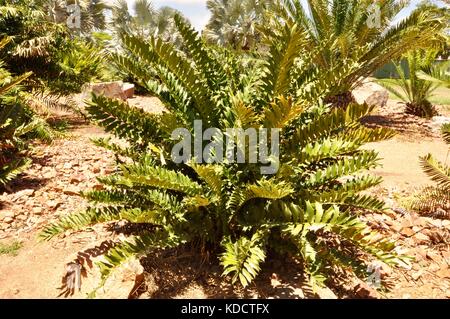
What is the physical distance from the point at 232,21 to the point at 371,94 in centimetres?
1182

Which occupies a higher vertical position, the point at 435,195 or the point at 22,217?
the point at 435,195

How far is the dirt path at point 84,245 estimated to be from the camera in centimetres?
235

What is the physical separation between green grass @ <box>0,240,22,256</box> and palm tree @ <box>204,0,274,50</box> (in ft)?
57.5

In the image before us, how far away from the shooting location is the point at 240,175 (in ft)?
8.11

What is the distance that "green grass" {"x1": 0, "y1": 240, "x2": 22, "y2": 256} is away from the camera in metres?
2.75

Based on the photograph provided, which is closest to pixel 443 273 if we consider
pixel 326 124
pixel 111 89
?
pixel 326 124

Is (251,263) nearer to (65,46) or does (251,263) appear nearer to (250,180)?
(250,180)

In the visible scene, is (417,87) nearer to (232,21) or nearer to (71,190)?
(71,190)

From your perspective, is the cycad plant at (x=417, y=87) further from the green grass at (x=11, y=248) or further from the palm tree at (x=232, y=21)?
the palm tree at (x=232, y=21)

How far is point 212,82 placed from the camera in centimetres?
289

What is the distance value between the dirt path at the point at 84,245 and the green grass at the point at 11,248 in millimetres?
40

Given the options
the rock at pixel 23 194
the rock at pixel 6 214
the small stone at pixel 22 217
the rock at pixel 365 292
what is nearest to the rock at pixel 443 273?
the rock at pixel 365 292
